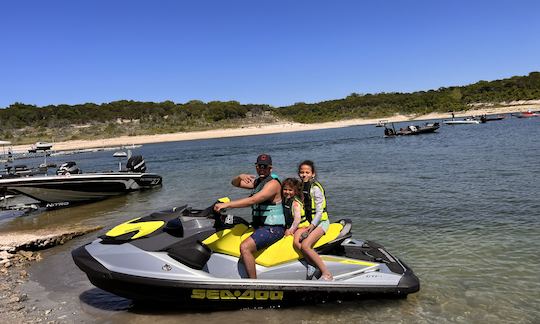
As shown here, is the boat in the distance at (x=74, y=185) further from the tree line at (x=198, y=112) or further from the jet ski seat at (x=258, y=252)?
the tree line at (x=198, y=112)

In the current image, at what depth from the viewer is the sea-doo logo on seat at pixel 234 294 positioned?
4.82 metres

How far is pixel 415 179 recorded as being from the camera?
15641 millimetres

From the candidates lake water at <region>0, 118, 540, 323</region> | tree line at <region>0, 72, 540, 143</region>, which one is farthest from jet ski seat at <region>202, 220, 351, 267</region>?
tree line at <region>0, 72, 540, 143</region>

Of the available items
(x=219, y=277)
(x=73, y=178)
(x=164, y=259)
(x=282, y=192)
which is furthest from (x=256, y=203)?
(x=73, y=178)

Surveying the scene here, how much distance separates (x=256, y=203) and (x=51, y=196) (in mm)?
12269

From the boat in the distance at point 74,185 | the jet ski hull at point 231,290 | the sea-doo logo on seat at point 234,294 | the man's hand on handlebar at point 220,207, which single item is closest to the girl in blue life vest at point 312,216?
the jet ski hull at point 231,290

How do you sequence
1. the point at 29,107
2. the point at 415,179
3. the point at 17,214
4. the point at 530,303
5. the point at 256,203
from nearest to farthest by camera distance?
the point at 256,203
the point at 530,303
the point at 17,214
the point at 415,179
the point at 29,107

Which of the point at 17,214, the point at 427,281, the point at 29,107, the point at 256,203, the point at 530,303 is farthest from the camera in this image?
the point at 29,107

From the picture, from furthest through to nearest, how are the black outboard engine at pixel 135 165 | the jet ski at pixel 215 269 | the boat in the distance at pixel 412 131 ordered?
the boat in the distance at pixel 412 131
the black outboard engine at pixel 135 165
the jet ski at pixel 215 269

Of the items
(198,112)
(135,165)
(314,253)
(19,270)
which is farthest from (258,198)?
(198,112)

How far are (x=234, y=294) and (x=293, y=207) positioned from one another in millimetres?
1232

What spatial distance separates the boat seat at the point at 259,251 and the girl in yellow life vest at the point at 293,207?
128 mm

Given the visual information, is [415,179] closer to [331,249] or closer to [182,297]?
[331,249]

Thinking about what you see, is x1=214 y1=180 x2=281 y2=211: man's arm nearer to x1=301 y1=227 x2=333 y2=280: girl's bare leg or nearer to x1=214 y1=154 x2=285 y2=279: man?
x1=214 y1=154 x2=285 y2=279: man
